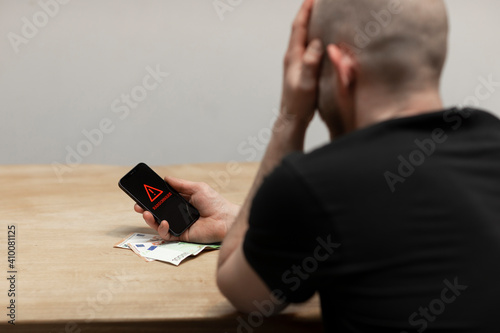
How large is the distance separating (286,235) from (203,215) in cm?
51

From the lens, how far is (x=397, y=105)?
73 cm

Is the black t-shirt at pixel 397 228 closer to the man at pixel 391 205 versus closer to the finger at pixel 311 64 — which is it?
the man at pixel 391 205

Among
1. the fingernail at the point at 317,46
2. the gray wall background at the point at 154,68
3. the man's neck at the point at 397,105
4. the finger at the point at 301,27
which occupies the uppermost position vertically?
the finger at the point at 301,27

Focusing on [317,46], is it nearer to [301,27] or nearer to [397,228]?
[301,27]

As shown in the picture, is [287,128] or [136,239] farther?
[136,239]

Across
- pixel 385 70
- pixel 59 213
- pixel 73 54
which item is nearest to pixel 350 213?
pixel 385 70

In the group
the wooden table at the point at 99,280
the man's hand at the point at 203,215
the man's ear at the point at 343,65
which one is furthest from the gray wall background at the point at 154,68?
the man's ear at the point at 343,65

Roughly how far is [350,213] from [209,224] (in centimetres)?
53

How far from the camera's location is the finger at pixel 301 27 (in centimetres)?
84

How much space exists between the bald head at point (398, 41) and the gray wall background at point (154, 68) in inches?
72.2

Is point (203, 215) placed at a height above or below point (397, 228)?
below

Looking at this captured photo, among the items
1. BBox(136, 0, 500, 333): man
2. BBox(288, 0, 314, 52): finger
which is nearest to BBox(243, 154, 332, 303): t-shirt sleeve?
BBox(136, 0, 500, 333): man

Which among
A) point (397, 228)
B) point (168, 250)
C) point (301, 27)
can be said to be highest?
point (301, 27)

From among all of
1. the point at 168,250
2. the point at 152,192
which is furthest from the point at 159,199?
the point at 168,250
